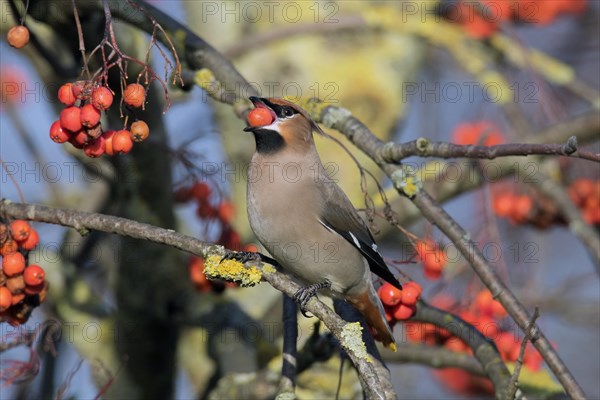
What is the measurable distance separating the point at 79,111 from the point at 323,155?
131 inches

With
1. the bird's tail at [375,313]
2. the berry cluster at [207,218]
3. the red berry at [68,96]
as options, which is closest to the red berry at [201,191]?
the berry cluster at [207,218]

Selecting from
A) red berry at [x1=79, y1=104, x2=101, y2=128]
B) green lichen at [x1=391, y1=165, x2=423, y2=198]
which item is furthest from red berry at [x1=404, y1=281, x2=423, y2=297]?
red berry at [x1=79, y1=104, x2=101, y2=128]

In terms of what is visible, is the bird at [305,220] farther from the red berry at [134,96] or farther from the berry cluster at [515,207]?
the berry cluster at [515,207]

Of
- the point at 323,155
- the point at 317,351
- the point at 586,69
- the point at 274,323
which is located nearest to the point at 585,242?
the point at 317,351

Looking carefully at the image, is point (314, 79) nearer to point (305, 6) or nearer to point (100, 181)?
point (305, 6)

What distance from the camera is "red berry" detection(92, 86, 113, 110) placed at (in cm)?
262

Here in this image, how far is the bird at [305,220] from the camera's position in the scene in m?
3.43

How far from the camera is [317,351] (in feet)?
11.6

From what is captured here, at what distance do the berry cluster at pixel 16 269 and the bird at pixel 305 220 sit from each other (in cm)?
84

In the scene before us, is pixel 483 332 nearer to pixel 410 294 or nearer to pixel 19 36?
pixel 410 294

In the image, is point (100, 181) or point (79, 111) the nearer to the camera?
point (79, 111)

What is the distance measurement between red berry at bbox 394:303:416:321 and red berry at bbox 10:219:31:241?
1.34 meters

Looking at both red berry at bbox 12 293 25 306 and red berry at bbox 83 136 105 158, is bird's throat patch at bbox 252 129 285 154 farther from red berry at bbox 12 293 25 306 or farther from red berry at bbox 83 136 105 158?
red berry at bbox 12 293 25 306

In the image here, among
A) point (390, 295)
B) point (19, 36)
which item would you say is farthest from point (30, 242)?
point (390, 295)
